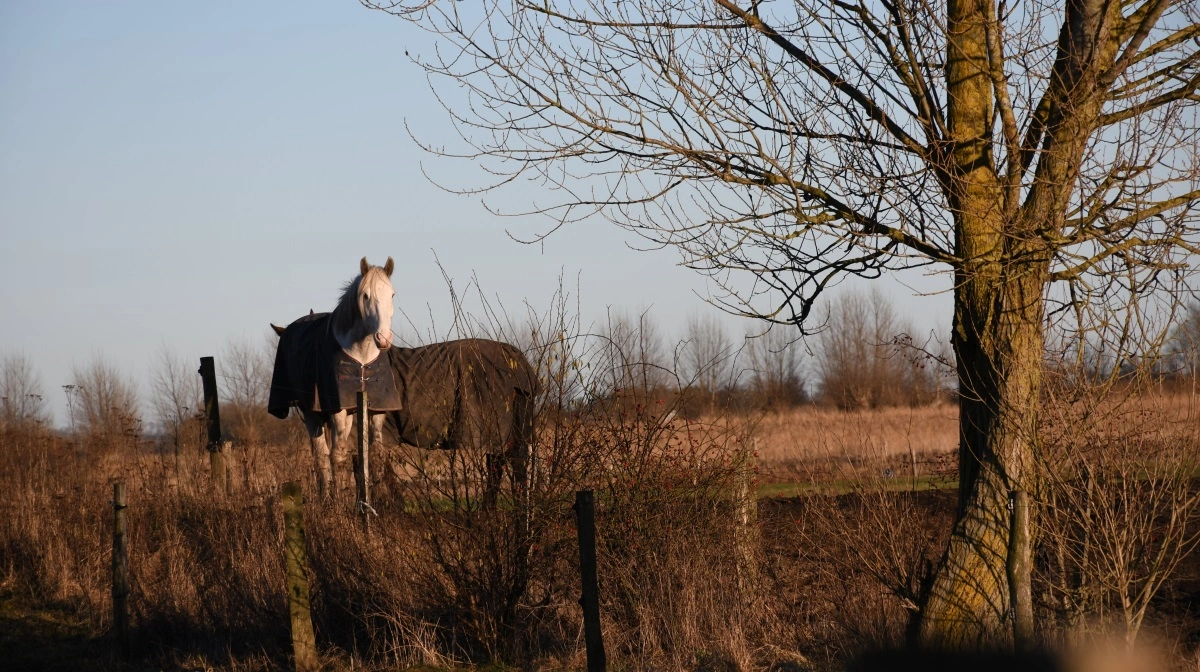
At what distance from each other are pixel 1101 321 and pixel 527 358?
359 centimetres

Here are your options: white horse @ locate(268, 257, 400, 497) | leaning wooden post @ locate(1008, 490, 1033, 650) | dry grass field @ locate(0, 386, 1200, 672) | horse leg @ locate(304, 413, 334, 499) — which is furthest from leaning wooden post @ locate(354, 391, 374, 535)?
leaning wooden post @ locate(1008, 490, 1033, 650)

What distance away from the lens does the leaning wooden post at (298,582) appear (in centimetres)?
733

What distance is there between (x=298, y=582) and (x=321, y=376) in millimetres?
5152

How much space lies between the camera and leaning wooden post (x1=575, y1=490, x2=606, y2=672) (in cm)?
586

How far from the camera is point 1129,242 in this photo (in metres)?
5.70

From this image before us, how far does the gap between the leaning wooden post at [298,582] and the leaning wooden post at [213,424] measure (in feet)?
13.3

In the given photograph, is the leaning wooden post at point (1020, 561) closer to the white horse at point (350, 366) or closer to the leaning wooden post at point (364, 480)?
the leaning wooden post at point (364, 480)

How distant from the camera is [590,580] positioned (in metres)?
5.96

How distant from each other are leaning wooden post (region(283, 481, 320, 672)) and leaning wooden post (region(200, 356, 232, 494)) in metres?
4.05

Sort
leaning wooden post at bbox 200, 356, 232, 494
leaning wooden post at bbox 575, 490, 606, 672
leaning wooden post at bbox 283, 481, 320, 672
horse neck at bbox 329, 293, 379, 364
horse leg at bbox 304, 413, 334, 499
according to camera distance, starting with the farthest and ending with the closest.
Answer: horse neck at bbox 329, 293, 379, 364, leaning wooden post at bbox 200, 356, 232, 494, horse leg at bbox 304, 413, 334, 499, leaning wooden post at bbox 283, 481, 320, 672, leaning wooden post at bbox 575, 490, 606, 672

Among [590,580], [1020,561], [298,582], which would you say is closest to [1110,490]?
[1020,561]

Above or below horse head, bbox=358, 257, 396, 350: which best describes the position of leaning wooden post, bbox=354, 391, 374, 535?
below

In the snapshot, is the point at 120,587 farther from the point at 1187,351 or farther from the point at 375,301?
the point at 1187,351

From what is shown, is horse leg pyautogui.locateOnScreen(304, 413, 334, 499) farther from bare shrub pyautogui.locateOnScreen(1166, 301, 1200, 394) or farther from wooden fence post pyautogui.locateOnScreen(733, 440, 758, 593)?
bare shrub pyautogui.locateOnScreen(1166, 301, 1200, 394)
